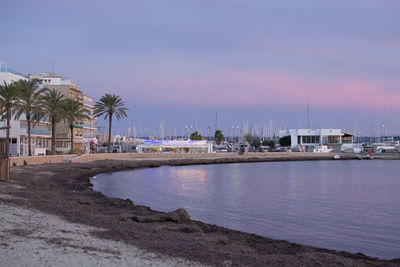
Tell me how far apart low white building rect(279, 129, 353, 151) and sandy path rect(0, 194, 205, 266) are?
127 meters

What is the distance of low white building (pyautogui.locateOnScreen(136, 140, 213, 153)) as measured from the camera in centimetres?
10038

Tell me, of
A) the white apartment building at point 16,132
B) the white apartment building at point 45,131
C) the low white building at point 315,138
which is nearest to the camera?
the white apartment building at point 16,132

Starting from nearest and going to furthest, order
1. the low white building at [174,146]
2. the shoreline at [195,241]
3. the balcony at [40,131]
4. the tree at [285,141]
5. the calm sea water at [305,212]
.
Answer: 1. the shoreline at [195,241]
2. the calm sea water at [305,212]
3. the balcony at [40,131]
4. the low white building at [174,146]
5. the tree at [285,141]

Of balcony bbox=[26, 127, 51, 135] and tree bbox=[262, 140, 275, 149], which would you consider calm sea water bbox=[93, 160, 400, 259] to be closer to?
balcony bbox=[26, 127, 51, 135]

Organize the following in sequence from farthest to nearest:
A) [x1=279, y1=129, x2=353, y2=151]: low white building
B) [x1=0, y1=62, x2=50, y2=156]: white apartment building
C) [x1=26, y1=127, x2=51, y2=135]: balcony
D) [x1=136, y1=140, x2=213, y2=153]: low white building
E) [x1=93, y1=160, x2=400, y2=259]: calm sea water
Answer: [x1=279, y1=129, x2=353, y2=151]: low white building < [x1=136, y1=140, x2=213, y2=153]: low white building < [x1=26, y1=127, x2=51, y2=135]: balcony < [x1=0, y1=62, x2=50, y2=156]: white apartment building < [x1=93, y1=160, x2=400, y2=259]: calm sea water

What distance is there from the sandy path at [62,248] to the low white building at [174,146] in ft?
287

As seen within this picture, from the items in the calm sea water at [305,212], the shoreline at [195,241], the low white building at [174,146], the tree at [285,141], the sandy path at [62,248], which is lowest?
the calm sea water at [305,212]

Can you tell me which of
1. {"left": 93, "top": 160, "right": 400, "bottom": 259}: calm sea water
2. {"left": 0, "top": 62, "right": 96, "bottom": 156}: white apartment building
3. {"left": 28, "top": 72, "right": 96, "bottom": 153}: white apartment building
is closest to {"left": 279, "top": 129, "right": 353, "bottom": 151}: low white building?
{"left": 0, "top": 62, "right": 96, "bottom": 156}: white apartment building

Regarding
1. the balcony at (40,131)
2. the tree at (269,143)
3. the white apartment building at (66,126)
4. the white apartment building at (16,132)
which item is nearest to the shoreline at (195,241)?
the white apartment building at (16,132)

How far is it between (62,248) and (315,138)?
133850 mm

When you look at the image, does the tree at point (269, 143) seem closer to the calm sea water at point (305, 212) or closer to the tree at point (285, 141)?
the tree at point (285, 141)

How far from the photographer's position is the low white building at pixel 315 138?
446 feet

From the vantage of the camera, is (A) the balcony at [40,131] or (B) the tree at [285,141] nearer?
(A) the balcony at [40,131]

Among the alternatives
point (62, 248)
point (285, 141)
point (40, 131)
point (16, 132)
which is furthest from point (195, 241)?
point (285, 141)
